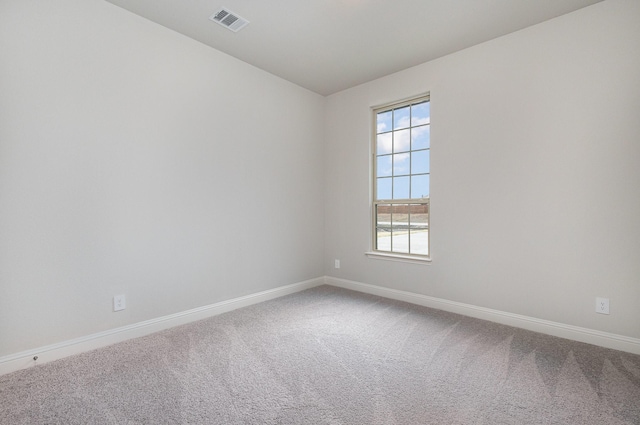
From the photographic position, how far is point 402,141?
11.9 ft

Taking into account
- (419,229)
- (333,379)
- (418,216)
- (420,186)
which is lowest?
(333,379)

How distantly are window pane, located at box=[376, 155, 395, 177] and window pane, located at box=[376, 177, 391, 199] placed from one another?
0.25 feet

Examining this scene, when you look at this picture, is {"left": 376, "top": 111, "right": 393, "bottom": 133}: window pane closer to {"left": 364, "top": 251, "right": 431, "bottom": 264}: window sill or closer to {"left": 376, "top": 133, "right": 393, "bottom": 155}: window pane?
{"left": 376, "top": 133, "right": 393, "bottom": 155}: window pane

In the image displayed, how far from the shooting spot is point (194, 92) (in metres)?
2.89

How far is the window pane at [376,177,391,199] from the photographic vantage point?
3.77 metres

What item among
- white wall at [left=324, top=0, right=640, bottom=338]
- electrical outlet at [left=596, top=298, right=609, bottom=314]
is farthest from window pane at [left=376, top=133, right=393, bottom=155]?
electrical outlet at [left=596, top=298, right=609, bottom=314]

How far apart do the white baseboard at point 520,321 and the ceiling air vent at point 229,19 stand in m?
3.11

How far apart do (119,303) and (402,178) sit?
308 centimetres

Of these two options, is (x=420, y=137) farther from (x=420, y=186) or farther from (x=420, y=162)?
(x=420, y=186)

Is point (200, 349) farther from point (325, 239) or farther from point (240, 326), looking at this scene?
point (325, 239)

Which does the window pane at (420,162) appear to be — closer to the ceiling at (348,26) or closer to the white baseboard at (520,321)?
the ceiling at (348,26)

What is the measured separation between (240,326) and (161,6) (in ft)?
8.97

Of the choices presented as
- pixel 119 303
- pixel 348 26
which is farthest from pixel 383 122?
pixel 119 303

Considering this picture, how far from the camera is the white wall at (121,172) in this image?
2.02 m
